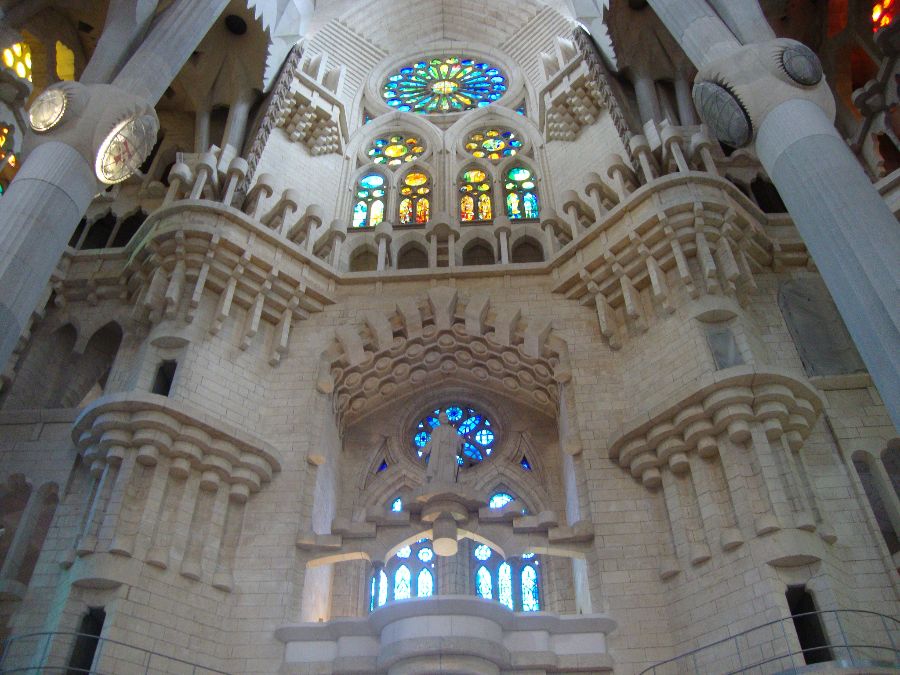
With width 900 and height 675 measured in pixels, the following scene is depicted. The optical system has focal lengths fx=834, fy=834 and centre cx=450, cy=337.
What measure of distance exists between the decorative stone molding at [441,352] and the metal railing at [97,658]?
4.42 meters

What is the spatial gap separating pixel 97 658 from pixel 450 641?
3746mm

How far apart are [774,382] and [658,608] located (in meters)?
3.06

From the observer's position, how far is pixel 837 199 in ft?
27.6

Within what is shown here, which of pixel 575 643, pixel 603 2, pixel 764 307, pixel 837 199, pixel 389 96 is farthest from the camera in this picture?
pixel 389 96

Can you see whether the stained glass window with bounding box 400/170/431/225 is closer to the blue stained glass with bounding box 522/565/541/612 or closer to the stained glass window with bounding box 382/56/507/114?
the stained glass window with bounding box 382/56/507/114


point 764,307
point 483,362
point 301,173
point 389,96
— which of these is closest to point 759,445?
point 764,307

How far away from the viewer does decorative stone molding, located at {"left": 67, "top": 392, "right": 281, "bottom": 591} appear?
32.2ft

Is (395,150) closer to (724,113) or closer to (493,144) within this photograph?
(493,144)

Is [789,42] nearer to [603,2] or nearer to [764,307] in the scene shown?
[764,307]

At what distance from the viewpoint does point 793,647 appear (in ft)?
27.7

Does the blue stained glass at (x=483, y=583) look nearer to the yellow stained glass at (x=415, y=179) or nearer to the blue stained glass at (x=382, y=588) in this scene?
the blue stained glass at (x=382, y=588)

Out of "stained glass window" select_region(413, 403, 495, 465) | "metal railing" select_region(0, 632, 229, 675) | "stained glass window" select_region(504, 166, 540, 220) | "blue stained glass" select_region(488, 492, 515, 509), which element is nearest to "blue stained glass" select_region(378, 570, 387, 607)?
"blue stained glass" select_region(488, 492, 515, 509)

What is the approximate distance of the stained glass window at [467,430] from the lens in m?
14.1

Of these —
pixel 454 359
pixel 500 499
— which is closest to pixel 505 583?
pixel 500 499
